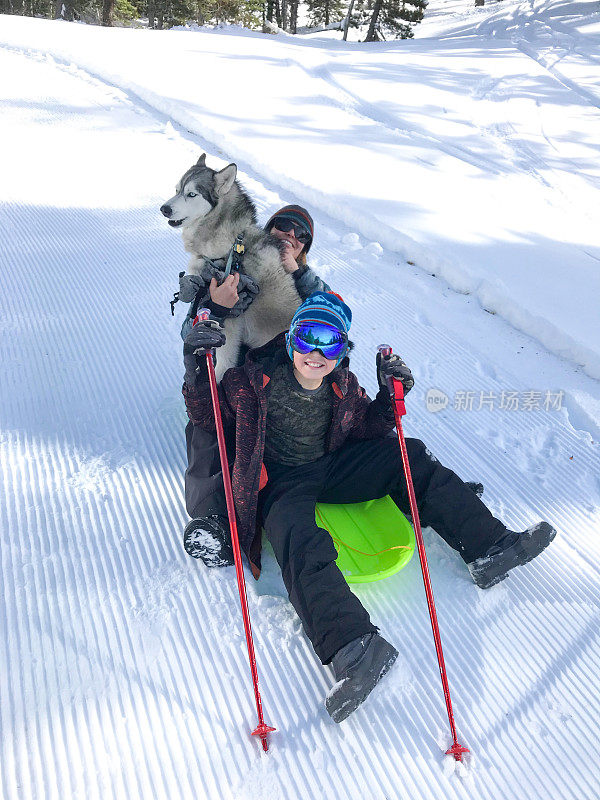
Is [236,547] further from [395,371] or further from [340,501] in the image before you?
[395,371]

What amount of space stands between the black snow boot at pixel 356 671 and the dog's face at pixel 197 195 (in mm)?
1888

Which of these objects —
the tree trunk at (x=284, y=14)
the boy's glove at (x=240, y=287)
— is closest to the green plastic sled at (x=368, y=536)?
the boy's glove at (x=240, y=287)

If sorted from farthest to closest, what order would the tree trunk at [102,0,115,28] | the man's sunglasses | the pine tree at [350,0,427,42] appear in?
the pine tree at [350,0,427,42] → the tree trunk at [102,0,115,28] → the man's sunglasses

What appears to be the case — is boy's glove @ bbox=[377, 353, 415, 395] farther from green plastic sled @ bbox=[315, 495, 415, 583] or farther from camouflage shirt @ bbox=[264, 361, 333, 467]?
green plastic sled @ bbox=[315, 495, 415, 583]

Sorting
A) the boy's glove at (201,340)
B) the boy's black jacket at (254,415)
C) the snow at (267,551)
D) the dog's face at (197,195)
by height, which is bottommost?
the snow at (267,551)

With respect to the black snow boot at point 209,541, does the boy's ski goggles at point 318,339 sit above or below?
above

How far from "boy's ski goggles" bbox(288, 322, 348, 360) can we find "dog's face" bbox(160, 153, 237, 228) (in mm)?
958

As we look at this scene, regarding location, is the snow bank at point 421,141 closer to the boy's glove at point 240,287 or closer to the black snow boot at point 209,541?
the boy's glove at point 240,287

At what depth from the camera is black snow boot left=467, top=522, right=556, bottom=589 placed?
2.16m

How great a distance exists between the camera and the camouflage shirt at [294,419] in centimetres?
220

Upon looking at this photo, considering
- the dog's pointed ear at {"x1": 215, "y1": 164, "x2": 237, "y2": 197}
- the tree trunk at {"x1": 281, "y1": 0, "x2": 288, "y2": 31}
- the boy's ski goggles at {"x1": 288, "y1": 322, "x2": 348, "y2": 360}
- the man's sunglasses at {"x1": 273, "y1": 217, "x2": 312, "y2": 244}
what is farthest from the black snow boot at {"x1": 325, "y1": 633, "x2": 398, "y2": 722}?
the tree trunk at {"x1": 281, "y1": 0, "x2": 288, "y2": 31}

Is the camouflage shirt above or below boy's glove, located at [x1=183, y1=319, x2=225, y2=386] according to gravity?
below

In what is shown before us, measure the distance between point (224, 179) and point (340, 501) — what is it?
4.90ft

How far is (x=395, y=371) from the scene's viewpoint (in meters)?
2.17
